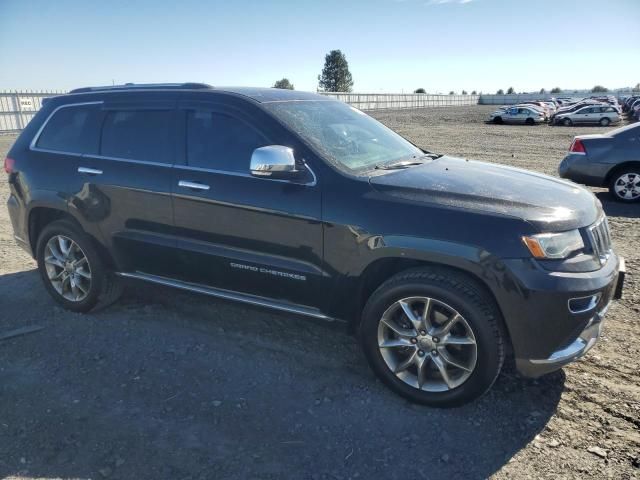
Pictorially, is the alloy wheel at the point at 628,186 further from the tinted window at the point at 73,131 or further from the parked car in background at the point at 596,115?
the parked car in background at the point at 596,115

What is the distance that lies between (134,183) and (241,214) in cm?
105

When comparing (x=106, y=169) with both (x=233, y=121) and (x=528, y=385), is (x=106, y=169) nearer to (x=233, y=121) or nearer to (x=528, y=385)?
(x=233, y=121)

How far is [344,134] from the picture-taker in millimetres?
3945

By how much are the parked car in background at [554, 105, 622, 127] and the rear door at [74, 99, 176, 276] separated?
34196mm

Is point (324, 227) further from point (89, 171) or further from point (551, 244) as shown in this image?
point (89, 171)

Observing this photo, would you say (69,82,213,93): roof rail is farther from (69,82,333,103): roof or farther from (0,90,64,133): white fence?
(0,90,64,133): white fence

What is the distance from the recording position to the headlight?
2.83 meters

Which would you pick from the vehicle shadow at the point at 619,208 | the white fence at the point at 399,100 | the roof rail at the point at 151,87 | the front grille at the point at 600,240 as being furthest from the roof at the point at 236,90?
the white fence at the point at 399,100

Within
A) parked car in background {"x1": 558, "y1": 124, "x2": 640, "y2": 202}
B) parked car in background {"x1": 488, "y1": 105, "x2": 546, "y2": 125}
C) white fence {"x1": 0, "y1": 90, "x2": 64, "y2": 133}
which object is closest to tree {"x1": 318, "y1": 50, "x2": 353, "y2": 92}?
parked car in background {"x1": 488, "y1": 105, "x2": 546, "y2": 125}

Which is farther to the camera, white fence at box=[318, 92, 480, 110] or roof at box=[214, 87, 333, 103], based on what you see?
white fence at box=[318, 92, 480, 110]

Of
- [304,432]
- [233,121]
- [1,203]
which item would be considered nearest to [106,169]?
[233,121]

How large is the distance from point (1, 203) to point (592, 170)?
10.4 m

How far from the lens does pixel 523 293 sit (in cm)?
284

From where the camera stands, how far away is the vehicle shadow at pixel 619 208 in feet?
26.3
